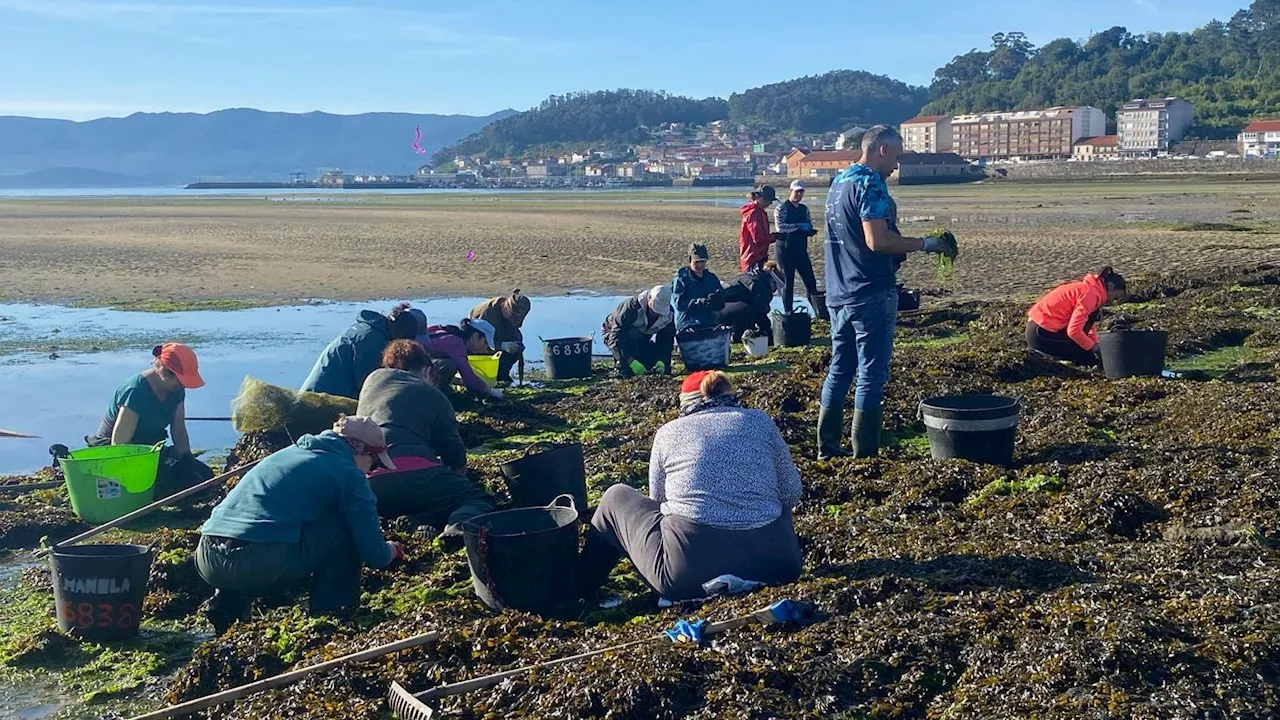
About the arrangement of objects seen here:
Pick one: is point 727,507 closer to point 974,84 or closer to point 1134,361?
point 1134,361

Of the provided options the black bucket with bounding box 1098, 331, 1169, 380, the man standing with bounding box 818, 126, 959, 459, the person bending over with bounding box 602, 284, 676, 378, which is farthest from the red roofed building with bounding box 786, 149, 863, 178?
the man standing with bounding box 818, 126, 959, 459

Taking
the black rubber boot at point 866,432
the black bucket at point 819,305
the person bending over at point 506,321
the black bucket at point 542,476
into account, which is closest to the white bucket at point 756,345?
the black bucket at point 819,305

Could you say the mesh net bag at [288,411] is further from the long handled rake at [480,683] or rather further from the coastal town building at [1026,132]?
the coastal town building at [1026,132]

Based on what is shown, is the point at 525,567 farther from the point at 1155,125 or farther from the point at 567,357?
the point at 1155,125

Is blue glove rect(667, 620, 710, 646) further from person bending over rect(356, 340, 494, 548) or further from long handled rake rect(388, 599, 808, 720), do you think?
person bending over rect(356, 340, 494, 548)

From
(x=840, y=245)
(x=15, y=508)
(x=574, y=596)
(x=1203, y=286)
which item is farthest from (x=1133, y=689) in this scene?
(x=1203, y=286)

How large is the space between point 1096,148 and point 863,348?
14186cm

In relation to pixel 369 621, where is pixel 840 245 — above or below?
above

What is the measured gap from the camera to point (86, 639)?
226 inches

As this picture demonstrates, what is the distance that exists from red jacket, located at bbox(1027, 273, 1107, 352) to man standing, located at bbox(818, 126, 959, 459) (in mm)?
Answer: 2791

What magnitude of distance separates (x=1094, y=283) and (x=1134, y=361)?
682 millimetres

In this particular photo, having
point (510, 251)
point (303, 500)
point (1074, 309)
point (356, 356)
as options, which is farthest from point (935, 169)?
point (303, 500)

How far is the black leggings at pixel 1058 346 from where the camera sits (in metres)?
10.5

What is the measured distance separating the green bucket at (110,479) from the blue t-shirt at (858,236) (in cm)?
428
